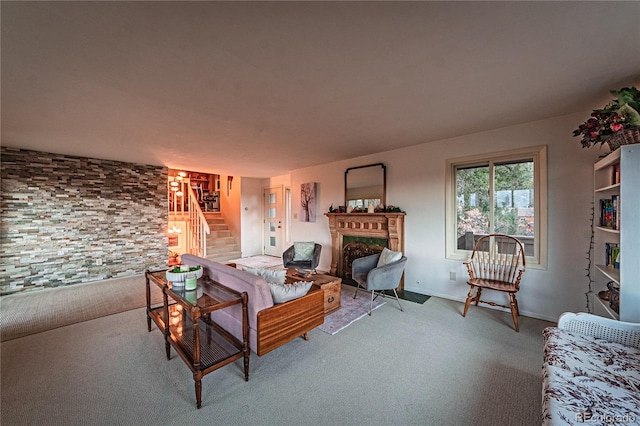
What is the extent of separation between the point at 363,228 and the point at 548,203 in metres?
2.53

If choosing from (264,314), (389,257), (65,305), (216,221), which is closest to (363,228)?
(389,257)

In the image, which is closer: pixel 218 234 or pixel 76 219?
pixel 76 219

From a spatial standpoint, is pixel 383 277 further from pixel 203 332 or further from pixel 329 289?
pixel 203 332

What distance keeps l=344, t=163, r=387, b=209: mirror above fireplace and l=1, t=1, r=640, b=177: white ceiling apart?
4.06 feet

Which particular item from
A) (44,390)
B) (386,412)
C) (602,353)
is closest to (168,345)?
(44,390)

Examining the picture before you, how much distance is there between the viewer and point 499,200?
3.35 m

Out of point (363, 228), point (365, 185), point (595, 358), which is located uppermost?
point (365, 185)

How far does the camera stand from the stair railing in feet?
20.5

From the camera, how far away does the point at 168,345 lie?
218cm

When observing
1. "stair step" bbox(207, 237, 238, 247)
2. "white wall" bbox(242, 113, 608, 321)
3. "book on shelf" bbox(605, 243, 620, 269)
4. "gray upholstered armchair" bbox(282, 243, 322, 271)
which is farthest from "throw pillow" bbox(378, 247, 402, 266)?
"stair step" bbox(207, 237, 238, 247)

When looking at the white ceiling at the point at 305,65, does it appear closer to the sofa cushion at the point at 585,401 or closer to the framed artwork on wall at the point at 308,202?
the sofa cushion at the point at 585,401

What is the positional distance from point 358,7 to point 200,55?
108 cm

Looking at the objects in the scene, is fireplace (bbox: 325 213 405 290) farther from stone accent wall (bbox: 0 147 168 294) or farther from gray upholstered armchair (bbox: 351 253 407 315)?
stone accent wall (bbox: 0 147 168 294)

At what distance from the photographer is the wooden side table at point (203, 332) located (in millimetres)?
1676
